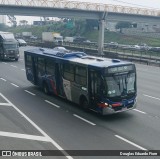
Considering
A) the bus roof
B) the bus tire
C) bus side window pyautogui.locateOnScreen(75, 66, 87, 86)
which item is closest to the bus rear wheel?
bus side window pyautogui.locateOnScreen(75, 66, 87, 86)

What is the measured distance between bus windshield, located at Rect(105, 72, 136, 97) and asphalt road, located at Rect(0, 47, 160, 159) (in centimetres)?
128

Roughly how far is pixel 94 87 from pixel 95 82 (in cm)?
26

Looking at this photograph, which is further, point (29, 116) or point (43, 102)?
point (43, 102)

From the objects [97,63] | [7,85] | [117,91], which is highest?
[97,63]

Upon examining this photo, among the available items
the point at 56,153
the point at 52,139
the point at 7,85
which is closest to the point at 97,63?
the point at 52,139

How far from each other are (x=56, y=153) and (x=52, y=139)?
1463 millimetres

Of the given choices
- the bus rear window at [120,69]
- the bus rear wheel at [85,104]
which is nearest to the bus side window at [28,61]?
the bus rear wheel at [85,104]

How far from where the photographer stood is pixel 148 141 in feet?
40.4

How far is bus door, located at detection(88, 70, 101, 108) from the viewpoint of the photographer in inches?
606

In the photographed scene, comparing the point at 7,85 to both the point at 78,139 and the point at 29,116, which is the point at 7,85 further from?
the point at 78,139

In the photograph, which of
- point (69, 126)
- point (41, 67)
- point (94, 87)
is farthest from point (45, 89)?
point (69, 126)

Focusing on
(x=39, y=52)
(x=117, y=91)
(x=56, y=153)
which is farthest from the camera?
(x=39, y=52)

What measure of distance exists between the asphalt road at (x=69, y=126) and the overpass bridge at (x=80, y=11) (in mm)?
36728

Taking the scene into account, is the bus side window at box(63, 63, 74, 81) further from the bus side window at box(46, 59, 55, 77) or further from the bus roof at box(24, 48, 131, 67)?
the bus side window at box(46, 59, 55, 77)
